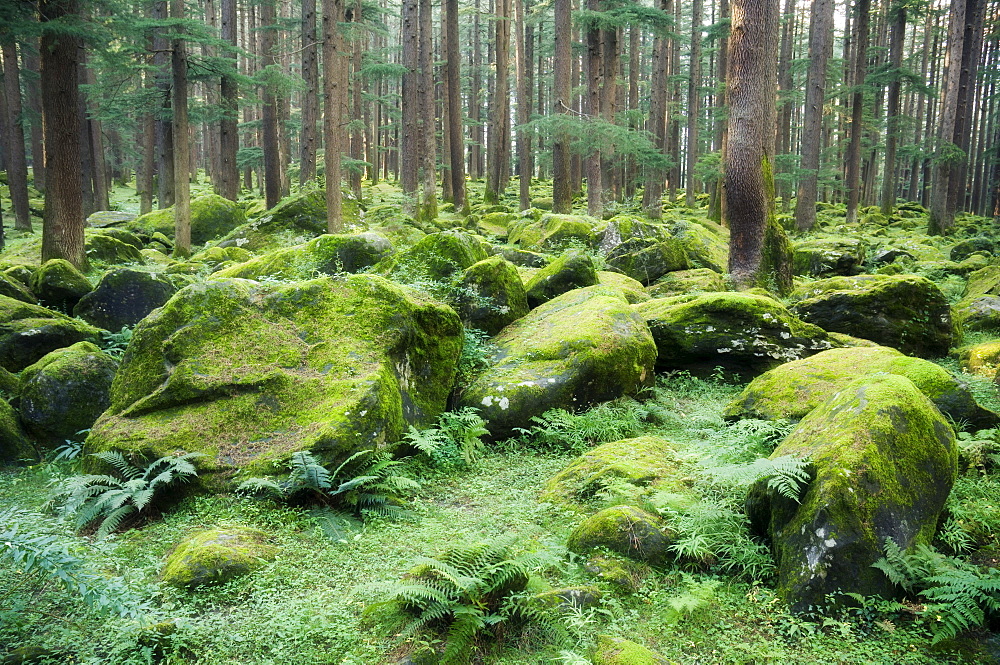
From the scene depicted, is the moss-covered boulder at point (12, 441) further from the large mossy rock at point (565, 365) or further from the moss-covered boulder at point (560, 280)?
the moss-covered boulder at point (560, 280)

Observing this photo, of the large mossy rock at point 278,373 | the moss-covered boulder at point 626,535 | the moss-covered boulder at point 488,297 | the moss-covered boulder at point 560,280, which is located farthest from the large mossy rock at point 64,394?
the moss-covered boulder at point 560,280

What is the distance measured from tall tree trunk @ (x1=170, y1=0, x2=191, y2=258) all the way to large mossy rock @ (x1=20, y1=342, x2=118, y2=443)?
10.9 m

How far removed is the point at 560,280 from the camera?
1034 cm

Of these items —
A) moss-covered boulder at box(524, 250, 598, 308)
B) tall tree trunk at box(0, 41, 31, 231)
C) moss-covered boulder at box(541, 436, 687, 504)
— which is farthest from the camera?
tall tree trunk at box(0, 41, 31, 231)

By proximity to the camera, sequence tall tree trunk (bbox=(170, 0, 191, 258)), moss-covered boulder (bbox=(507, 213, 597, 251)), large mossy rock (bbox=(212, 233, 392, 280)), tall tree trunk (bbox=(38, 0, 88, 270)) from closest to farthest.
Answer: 1. large mossy rock (bbox=(212, 233, 392, 280))
2. tall tree trunk (bbox=(38, 0, 88, 270))
3. moss-covered boulder (bbox=(507, 213, 597, 251))
4. tall tree trunk (bbox=(170, 0, 191, 258))

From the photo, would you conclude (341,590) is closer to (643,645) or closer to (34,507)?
(643,645)

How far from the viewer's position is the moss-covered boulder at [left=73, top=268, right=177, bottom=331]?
9695 mm

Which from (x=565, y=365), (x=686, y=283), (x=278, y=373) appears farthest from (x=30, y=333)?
(x=686, y=283)

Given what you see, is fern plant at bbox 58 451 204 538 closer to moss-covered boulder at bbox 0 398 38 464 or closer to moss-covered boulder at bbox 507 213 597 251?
moss-covered boulder at bbox 0 398 38 464

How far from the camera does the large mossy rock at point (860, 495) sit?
3873mm

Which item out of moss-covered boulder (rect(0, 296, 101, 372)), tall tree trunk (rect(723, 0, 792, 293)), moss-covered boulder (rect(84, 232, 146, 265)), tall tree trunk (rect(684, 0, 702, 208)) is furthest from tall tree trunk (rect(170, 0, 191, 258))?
tall tree trunk (rect(684, 0, 702, 208))

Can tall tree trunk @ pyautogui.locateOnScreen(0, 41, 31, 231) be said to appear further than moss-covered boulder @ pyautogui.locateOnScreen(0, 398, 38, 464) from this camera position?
Yes

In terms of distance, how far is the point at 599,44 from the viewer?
20.4 metres

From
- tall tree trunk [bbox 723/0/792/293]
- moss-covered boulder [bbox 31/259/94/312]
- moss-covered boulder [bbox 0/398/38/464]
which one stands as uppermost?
tall tree trunk [bbox 723/0/792/293]
